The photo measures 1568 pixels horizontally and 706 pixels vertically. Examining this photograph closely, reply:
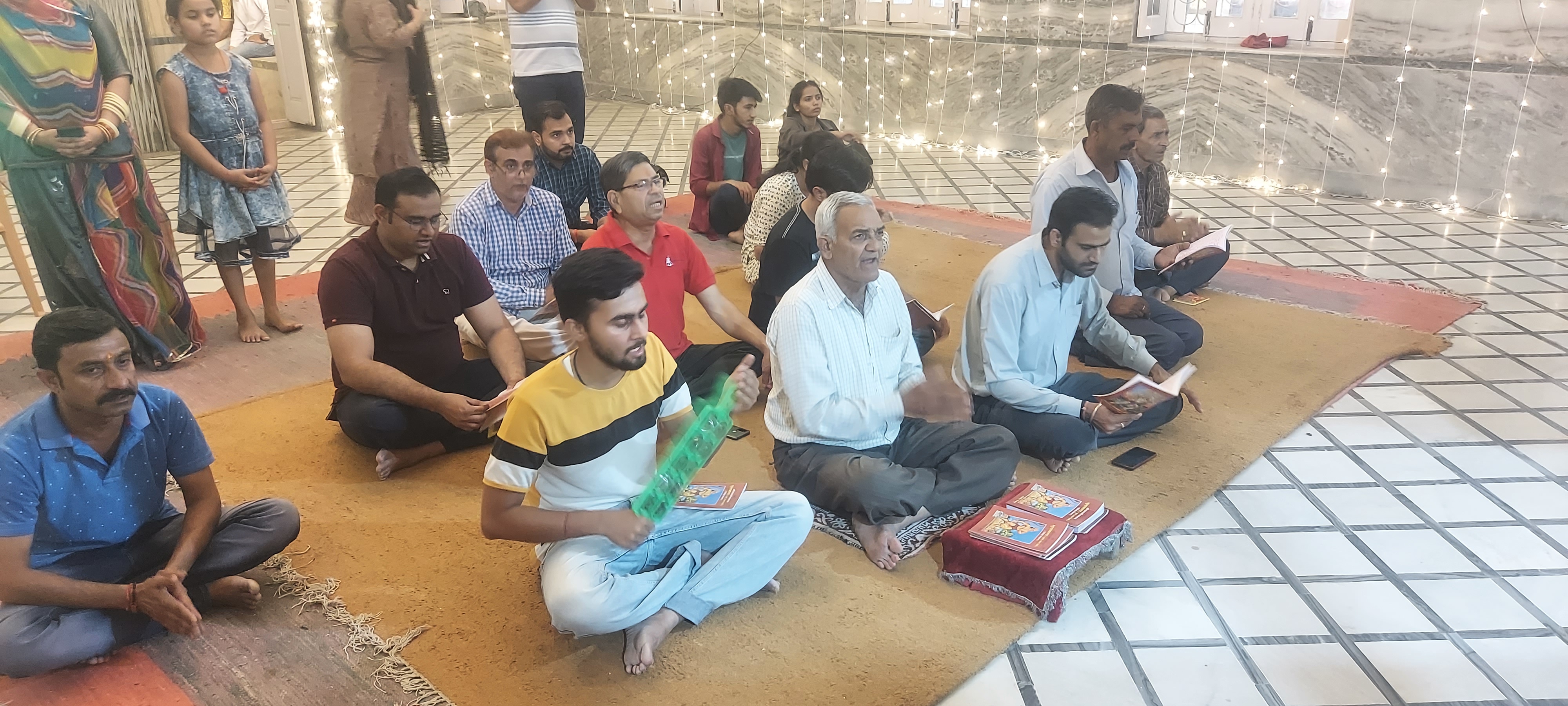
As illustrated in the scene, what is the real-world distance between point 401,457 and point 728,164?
2.89 m

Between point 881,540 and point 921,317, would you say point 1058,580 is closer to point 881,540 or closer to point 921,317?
point 881,540

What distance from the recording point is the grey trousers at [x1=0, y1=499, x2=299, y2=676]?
220 cm

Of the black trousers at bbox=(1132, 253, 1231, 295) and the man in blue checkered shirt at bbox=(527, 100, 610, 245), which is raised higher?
the man in blue checkered shirt at bbox=(527, 100, 610, 245)

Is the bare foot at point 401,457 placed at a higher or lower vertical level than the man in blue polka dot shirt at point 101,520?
lower

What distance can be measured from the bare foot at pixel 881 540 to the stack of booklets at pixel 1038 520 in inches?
8.7

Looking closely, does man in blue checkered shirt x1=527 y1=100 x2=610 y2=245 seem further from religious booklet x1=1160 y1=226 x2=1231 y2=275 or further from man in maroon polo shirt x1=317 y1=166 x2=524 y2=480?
religious booklet x1=1160 y1=226 x2=1231 y2=275

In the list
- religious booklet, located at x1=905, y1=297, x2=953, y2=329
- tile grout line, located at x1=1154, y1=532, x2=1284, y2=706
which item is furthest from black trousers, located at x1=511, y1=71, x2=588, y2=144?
tile grout line, located at x1=1154, y1=532, x2=1284, y2=706

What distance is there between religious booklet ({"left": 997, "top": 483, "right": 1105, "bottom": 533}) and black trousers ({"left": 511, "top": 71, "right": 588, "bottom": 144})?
3327 millimetres

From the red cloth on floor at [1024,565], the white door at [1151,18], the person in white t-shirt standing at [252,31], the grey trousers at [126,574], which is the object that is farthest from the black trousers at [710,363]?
the person in white t-shirt standing at [252,31]

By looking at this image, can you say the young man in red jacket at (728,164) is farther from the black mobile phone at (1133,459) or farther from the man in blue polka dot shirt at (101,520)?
Answer: the man in blue polka dot shirt at (101,520)

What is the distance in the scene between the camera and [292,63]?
898 cm

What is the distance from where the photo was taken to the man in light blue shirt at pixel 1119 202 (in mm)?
3861

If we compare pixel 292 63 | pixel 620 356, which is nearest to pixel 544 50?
pixel 620 356

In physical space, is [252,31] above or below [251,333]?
above
